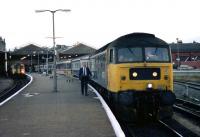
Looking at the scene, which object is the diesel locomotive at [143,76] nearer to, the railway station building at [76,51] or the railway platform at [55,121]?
the railway platform at [55,121]

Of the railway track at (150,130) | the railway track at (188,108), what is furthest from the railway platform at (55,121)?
the railway track at (188,108)

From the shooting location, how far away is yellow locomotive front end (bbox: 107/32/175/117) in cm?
1476

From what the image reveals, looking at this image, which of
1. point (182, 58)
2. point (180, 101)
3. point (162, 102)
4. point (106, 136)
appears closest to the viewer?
point (106, 136)

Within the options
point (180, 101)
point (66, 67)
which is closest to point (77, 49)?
point (66, 67)

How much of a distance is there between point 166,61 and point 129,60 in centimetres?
138

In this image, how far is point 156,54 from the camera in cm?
1557

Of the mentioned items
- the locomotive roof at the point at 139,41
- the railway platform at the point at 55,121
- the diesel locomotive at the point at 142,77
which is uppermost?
the locomotive roof at the point at 139,41

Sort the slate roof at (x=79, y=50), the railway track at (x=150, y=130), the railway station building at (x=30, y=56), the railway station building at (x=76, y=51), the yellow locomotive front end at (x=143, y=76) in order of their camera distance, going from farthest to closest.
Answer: the slate roof at (x=79, y=50) → the railway station building at (x=76, y=51) → the railway station building at (x=30, y=56) → the yellow locomotive front end at (x=143, y=76) → the railway track at (x=150, y=130)

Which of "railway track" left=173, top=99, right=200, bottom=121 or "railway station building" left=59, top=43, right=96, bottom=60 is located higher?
"railway station building" left=59, top=43, right=96, bottom=60

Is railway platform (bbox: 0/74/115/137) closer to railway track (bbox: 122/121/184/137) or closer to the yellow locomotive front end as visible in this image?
railway track (bbox: 122/121/184/137)

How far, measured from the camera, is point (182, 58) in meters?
107

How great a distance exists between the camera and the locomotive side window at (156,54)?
15470 mm

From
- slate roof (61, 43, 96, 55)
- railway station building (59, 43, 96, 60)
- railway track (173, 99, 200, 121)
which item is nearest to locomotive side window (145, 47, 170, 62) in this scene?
railway track (173, 99, 200, 121)

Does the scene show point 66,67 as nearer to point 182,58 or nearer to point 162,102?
point 162,102
